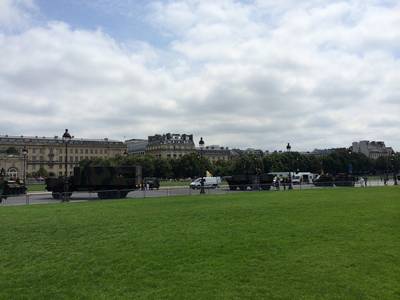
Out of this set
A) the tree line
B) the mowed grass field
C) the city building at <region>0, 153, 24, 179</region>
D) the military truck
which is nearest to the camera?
the mowed grass field

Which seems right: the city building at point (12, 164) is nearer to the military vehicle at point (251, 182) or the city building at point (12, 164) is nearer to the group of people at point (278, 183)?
the military vehicle at point (251, 182)

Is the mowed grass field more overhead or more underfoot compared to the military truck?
more underfoot

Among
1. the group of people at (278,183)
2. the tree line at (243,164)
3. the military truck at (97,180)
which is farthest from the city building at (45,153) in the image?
the military truck at (97,180)

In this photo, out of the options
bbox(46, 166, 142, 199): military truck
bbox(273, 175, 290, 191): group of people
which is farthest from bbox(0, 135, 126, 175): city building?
bbox(46, 166, 142, 199): military truck

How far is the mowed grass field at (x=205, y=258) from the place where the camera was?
968 cm

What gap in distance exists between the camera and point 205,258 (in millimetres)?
11883

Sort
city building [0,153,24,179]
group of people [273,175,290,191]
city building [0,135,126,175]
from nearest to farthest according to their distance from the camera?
group of people [273,175,290,191] < city building [0,153,24,179] < city building [0,135,126,175]

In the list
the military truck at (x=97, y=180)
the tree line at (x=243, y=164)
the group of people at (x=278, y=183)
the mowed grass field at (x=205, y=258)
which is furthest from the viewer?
the tree line at (x=243, y=164)

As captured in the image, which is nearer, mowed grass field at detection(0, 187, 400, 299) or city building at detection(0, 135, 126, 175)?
mowed grass field at detection(0, 187, 400, 299)

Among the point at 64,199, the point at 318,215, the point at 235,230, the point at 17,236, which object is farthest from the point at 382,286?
the point at 64,199

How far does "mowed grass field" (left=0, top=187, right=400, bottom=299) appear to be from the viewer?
968 centimetres

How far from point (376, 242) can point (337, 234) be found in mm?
1512

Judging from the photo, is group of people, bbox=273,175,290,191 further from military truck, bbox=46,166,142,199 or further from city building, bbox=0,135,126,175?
city building, bbox=0,135,126,175

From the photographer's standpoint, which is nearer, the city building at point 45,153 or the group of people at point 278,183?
the group of people at point 278,183
